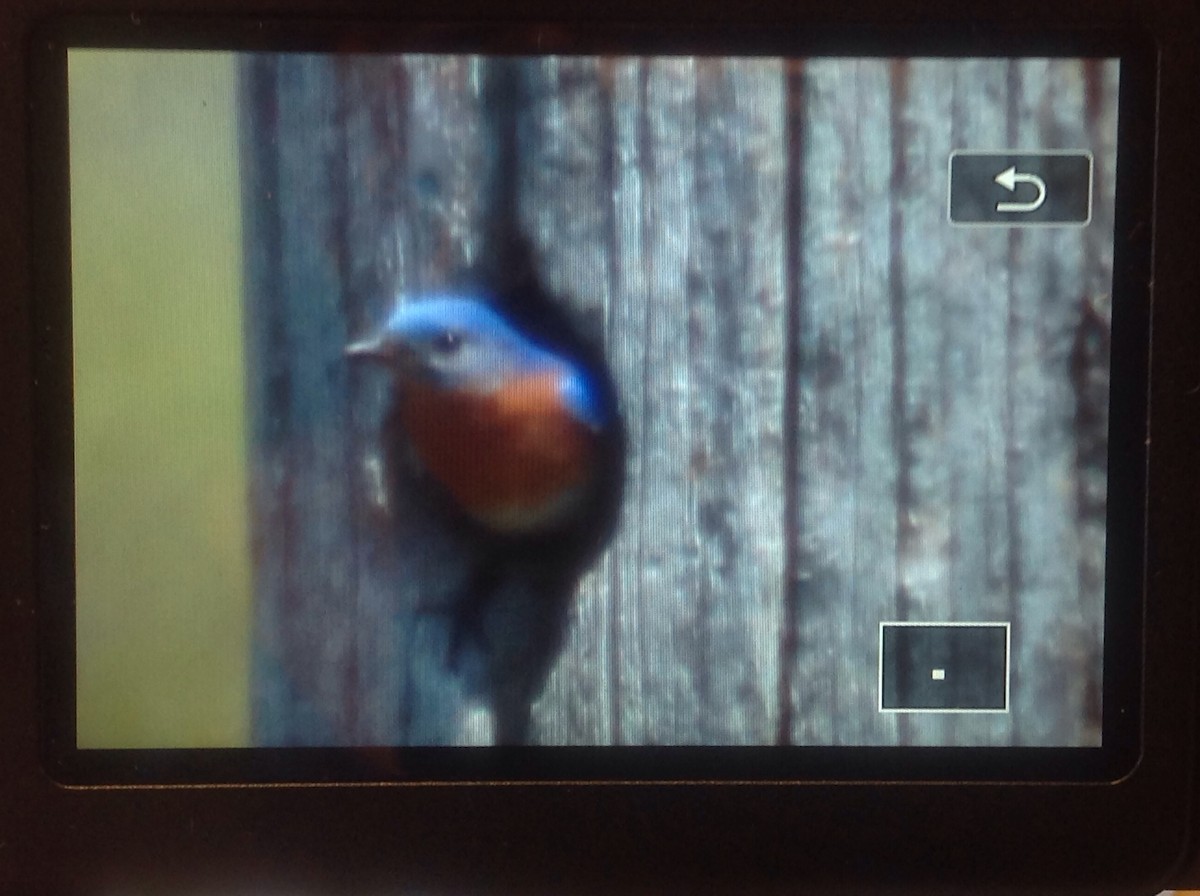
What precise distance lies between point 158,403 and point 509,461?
0.32 feet

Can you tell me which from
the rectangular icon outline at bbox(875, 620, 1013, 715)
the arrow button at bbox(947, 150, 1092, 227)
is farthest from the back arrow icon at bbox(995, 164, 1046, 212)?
the rectangular icon outline at bbox(875, 620, 1013, 715)

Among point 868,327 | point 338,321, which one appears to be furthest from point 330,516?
point 868,327

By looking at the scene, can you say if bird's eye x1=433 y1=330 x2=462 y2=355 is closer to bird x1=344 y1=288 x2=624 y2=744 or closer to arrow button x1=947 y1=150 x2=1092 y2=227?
bird x1=344 y1=288 x2=624 y2=744

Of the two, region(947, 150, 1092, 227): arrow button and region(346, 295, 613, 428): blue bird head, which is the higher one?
region(947, 150, 1092, 227): arrow button

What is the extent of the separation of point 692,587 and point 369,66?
0.56 feet

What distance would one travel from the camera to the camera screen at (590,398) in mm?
310

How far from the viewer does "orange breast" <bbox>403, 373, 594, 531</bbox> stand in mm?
317

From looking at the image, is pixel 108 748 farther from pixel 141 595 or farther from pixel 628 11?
pixel 628 11

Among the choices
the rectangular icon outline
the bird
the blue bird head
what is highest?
the blue bird head

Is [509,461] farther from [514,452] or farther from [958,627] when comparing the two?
[958,627]

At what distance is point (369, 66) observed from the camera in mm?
310

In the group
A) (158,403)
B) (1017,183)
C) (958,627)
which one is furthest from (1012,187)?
(158,403)

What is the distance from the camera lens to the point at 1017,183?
31cm

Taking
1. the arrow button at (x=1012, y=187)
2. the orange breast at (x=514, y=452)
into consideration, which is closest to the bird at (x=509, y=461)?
the orange breast at (x=514, y=452)
